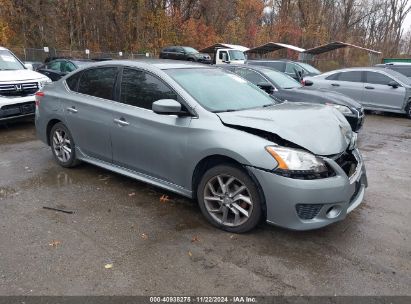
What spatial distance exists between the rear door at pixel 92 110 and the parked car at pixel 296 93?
13.8 feet

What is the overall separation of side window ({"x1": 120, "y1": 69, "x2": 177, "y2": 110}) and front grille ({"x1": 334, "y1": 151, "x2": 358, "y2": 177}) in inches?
70.7

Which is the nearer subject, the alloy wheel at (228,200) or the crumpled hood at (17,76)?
the alloy wheel at (228,200)

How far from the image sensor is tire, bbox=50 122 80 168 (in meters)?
5.59

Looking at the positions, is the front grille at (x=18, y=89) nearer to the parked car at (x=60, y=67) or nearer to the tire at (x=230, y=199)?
the parked car at (x=60, y=67)

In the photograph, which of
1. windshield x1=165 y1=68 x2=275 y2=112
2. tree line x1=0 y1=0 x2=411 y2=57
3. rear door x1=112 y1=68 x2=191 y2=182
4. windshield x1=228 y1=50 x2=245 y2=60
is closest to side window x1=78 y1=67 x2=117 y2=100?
rear door x1=112 y1=68 x2=191 y2=182

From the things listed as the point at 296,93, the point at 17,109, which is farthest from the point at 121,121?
the point at 296,93

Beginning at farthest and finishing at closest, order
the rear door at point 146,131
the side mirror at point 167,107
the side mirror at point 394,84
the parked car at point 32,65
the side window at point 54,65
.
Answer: the side window at point 54,65, the side mirror at point 394,84, the parked car at point 32,65, the rear door at point 146,131, the side mirror at point 167,107

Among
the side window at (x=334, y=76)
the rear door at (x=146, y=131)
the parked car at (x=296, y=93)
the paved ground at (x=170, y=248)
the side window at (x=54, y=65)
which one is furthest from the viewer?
the side window at (x=54, y=65)

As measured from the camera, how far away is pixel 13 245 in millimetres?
3596

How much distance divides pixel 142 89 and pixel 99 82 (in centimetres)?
88

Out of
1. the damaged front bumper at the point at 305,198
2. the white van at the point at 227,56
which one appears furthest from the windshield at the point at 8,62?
the white van at the point at 227,56

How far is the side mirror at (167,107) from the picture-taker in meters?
3.97

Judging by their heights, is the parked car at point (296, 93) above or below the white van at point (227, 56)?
below

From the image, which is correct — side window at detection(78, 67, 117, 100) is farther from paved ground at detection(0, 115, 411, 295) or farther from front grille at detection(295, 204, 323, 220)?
front grille at detection(295, 204, 323, 220)
